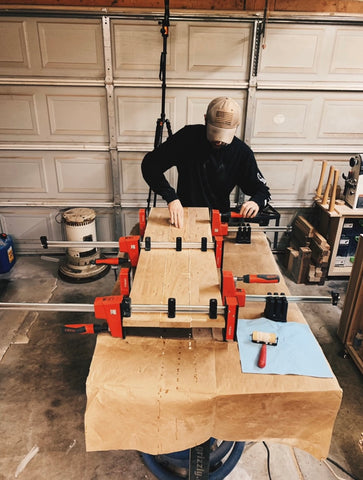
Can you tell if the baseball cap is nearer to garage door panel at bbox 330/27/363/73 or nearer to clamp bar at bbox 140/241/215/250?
clamp bar at bbox 140/241/215/250

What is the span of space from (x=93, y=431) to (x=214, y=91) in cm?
345

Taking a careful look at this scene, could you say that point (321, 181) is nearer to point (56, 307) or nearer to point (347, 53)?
point (347, 53)

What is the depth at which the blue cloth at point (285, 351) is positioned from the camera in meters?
1.39

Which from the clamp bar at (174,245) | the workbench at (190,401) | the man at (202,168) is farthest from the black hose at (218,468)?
the man at (202,168)

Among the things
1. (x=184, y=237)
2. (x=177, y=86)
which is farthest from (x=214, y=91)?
(x=184, y=237)

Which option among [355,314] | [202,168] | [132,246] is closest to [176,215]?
[132,246]

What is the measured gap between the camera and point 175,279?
1.65 m

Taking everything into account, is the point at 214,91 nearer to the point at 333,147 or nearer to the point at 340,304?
the point at 333,147

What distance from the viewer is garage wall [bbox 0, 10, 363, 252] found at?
3592 mm

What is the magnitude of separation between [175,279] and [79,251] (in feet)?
8.37

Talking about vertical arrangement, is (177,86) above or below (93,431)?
above

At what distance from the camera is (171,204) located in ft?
7.36

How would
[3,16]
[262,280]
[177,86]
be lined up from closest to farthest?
1. [262,280]
2. [3,16]
3. [177,86]

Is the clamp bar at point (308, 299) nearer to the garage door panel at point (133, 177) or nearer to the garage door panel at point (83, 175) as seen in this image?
the garage door panel at point (133, 177)
